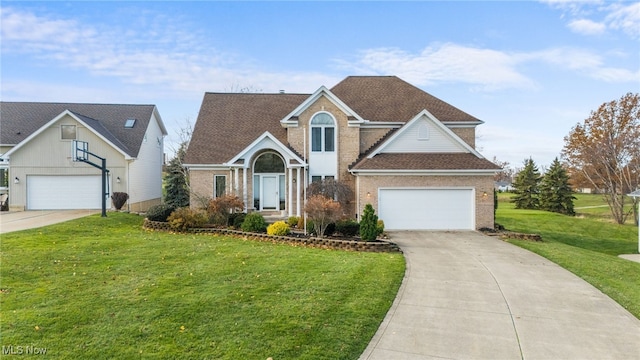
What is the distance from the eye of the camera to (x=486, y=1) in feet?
52.1

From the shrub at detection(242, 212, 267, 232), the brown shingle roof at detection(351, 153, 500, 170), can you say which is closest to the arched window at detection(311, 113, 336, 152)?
the brown shingle roof at detection(351, 153, 500, 170)

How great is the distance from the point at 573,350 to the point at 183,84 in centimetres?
3125

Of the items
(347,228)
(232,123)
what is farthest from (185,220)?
(232,123)

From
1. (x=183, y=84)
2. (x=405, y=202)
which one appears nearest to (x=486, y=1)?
(x=405, y=202)

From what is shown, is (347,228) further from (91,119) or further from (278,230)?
(91,119)

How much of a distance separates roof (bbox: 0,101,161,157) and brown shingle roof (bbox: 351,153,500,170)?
17.0 m

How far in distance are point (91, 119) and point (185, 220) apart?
14.8m

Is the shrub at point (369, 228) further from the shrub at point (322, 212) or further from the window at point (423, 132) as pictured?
the window at point (423, 132)

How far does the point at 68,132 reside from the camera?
75.5ft

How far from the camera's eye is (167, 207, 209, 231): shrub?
16.0 m

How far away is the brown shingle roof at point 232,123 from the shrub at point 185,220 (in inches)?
186

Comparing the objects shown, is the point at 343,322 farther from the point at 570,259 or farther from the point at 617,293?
the point at 570,259

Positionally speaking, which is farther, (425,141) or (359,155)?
(359,155)

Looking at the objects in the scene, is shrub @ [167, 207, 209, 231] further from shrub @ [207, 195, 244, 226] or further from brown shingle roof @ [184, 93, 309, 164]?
brown shingle roof @ [184, 93, 309, 164]
